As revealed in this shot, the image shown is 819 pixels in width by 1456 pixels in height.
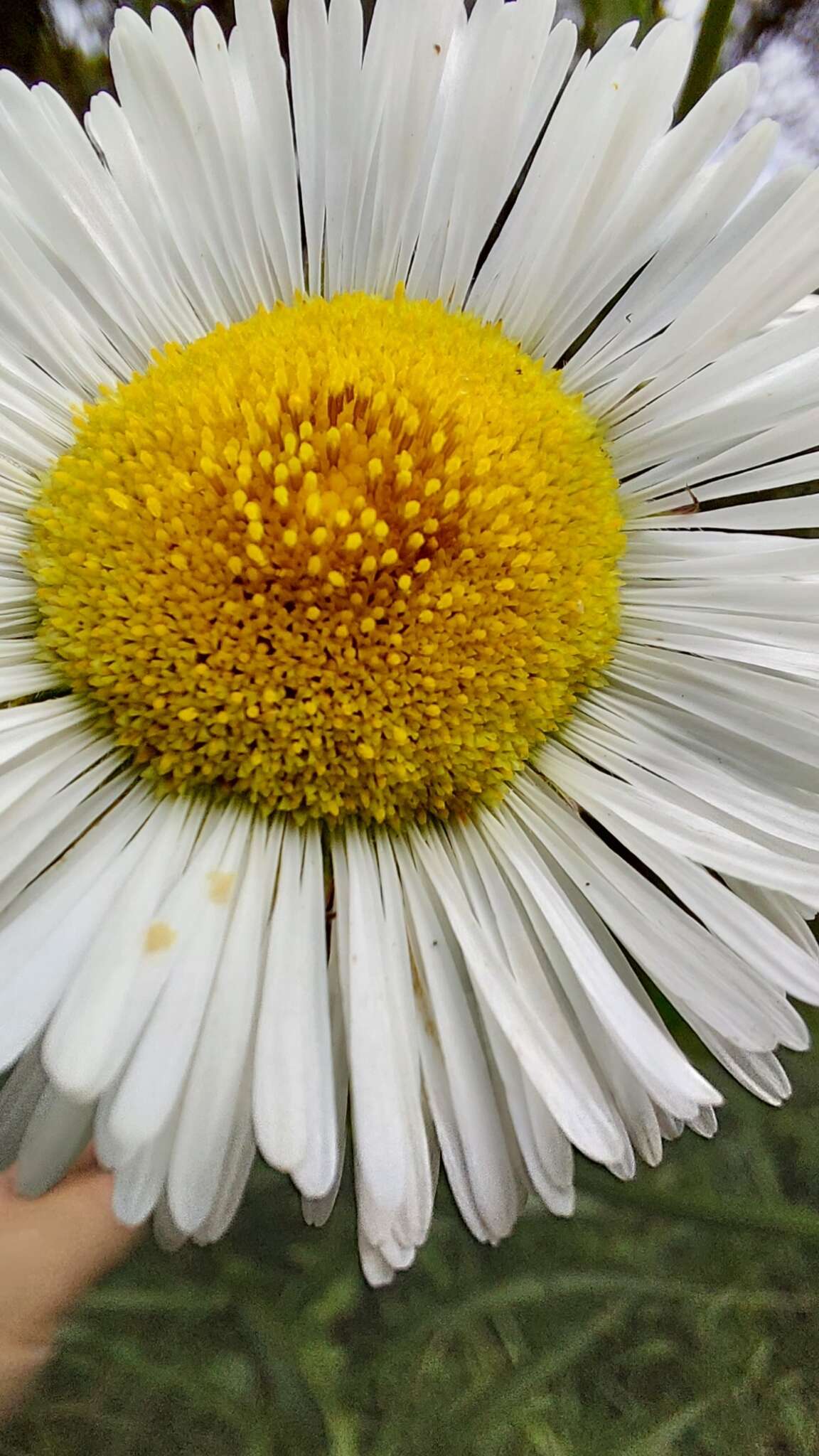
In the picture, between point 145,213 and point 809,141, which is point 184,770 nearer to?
point 145,213

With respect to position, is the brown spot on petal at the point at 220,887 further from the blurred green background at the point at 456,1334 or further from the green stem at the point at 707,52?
the green stem at the point at 707,52

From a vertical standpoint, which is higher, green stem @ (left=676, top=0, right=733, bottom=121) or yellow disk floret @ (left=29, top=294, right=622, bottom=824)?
green stem @ (left=676, top=0, right=733, bottom=121)

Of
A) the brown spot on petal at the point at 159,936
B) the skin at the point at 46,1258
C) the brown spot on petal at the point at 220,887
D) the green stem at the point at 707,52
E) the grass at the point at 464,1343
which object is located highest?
the green stem at the point at 707,52

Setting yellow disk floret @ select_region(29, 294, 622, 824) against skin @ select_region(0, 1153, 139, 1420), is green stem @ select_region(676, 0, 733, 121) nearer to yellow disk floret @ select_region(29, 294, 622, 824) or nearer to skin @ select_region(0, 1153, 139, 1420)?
yellow disk floret @ select_region(29, 294, 622, 824)

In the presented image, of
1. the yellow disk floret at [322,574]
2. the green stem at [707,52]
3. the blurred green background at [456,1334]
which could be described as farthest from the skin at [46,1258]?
the green stem at [707,52]

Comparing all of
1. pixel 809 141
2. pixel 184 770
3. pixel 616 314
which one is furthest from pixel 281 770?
pixel 809 141

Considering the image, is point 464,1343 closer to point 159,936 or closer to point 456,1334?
point 456,1334

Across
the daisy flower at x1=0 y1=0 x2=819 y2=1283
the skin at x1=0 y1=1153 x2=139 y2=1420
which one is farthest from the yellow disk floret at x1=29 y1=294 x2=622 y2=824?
the skin at x1=0 y1=1153 x2=139 y2=1420
